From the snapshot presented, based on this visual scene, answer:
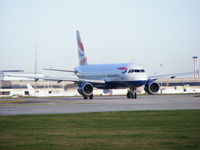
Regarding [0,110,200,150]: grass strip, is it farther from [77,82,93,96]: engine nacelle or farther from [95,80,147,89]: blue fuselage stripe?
[77,82,93,96]: engine nacelle

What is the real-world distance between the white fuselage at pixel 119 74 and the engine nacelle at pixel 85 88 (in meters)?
3.47

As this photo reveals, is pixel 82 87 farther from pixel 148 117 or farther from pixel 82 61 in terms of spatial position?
pixel 148 117

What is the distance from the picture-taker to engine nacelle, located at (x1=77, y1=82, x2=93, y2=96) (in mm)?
60388

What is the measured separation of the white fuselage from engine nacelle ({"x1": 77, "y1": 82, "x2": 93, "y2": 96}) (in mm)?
3467

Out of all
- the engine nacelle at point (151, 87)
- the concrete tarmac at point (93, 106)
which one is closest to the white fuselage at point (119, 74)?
the engine nacelle at point (151, 87)

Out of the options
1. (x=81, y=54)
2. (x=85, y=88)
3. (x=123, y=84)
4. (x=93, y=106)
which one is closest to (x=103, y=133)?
(x=93, y=106)

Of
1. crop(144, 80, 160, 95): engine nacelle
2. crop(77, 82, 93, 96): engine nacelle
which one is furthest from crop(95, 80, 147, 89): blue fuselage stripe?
crop(77, 82, 93, 96): engine nacelle

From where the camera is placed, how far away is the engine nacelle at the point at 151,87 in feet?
203

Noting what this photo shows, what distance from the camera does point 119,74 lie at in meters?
61.8

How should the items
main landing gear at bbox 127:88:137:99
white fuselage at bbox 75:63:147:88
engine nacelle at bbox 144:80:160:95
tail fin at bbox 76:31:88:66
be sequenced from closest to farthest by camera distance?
white fuselage at bbox 75:63:147:88
main landing gear at bbox 127:88:137:99
engine nacelle at bbox 144:80:160:95
tail fin at bbox 76:31:88:66

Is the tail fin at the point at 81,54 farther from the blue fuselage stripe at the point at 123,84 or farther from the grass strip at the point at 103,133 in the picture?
the grass strip at the point at 103,133

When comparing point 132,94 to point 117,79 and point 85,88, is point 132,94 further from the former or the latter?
point 85,88

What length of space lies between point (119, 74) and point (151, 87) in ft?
13.7

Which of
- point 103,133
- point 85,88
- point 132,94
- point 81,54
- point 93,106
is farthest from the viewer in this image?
point 81,54
